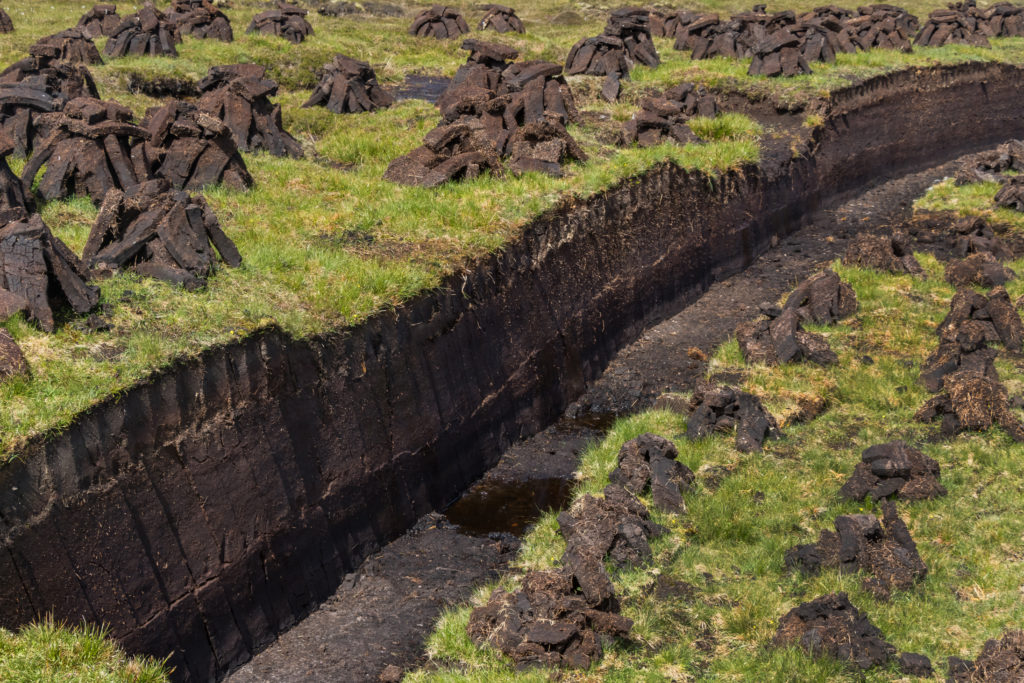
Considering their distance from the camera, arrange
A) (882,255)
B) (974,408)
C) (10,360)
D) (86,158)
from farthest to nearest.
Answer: (882,255)
(86,158)
(974,408)
(10,360)

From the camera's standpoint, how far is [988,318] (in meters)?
16.5

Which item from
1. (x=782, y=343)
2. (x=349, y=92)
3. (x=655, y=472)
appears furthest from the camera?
(x=349, y=92)

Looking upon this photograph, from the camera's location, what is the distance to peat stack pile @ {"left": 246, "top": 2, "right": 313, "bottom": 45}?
104ft

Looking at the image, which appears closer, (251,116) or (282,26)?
(251,116)

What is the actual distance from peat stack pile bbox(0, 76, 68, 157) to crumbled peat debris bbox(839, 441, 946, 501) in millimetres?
15000

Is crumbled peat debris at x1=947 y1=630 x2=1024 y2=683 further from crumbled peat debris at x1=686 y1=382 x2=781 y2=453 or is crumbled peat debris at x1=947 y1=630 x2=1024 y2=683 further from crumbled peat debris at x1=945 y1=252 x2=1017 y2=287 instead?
crumbled peat debris at x1=945 y1=252 x2=1017 y2=287

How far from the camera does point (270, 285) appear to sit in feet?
42.0

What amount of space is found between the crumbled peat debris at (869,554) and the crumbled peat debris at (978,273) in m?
9.38

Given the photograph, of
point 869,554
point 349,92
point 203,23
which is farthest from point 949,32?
point 869,554

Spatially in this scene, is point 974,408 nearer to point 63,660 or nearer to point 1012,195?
point 63,660

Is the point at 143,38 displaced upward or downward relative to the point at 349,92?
upward

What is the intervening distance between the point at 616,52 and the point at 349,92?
26.3 feet

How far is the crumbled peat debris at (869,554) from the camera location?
35.1ft

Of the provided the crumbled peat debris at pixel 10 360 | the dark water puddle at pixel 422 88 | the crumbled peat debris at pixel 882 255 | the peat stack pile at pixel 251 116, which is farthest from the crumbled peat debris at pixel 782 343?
the dark water puddle at pixel 422 88
